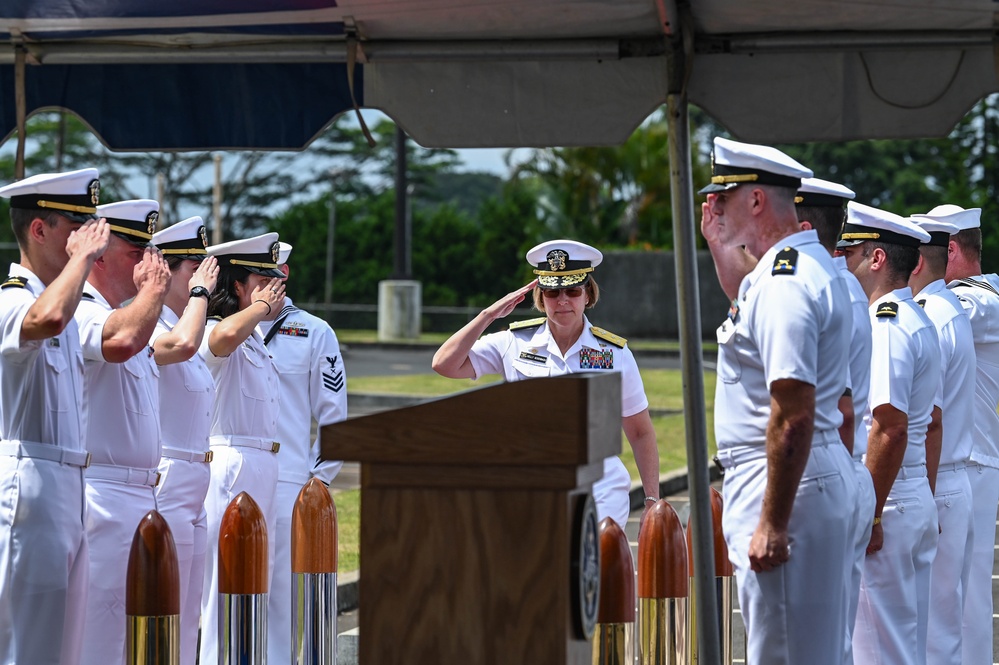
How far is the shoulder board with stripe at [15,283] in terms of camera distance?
13.0ft

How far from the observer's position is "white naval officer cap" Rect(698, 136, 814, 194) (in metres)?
3.87

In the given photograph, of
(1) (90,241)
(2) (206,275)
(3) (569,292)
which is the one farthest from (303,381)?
(1) (90,241)

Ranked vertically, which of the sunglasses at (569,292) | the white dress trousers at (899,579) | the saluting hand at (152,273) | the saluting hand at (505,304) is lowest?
the white dress trousers at (899,579)

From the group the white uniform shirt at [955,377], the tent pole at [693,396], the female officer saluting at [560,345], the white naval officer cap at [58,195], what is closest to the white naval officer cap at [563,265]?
the female officer saluting at [560,345]

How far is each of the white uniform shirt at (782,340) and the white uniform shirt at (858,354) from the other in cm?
20

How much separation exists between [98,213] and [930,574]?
11.1 ft

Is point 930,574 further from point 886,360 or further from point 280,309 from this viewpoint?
point 280,309

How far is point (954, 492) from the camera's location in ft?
Answer: 17.3

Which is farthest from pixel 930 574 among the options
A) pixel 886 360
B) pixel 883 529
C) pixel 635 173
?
pixel 635 173

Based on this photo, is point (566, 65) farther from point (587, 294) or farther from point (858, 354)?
point (858, 354)

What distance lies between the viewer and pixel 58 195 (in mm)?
4055

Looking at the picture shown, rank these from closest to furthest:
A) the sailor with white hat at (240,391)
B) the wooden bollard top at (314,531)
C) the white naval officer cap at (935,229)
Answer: the wooden bollard top at (314,531) → the white naval officer cap at (935,229) → the sailor with white hat at (240,391)

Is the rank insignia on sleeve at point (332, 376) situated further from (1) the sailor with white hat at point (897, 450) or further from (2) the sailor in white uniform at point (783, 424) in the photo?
(2) the sailor in white uniform at point (783, 424)

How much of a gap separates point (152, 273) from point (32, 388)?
55 centimetres
